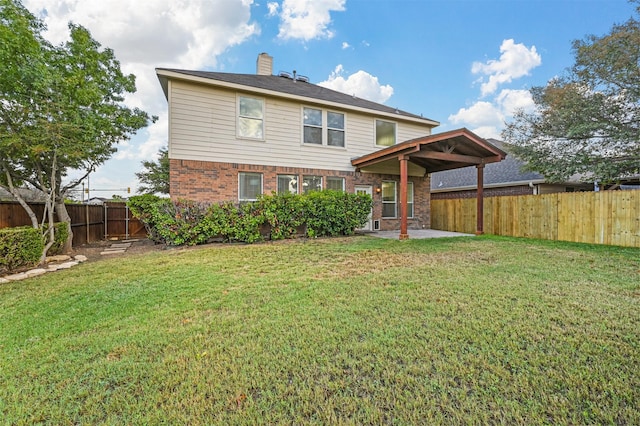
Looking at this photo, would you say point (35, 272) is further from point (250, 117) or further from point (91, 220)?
point (250, 117)

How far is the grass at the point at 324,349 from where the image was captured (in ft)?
5.56

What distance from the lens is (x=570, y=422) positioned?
1.57 metres

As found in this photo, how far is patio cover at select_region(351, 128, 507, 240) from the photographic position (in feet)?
28.7

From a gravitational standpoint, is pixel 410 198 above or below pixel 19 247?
above

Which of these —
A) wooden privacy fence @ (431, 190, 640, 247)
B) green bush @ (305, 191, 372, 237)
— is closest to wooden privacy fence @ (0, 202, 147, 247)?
green bush @ (305, 191, 372, 237)

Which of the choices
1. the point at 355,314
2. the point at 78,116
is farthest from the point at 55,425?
the point at 78,116

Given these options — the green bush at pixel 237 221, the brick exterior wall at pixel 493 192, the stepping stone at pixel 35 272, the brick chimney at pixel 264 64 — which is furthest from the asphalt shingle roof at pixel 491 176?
the stepping stone at pixel 35 272

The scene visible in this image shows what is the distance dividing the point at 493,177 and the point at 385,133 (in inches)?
282

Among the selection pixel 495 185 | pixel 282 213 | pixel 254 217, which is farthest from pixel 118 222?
pixel 495 185

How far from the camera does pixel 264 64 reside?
12.9m

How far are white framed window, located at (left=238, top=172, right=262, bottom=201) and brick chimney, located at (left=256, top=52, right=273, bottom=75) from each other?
5.81 meters

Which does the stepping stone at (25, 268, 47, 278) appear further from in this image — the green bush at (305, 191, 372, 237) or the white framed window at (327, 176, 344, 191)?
the white framed window at (327, 176, 344, 191)

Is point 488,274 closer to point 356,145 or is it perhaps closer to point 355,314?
point 355,314

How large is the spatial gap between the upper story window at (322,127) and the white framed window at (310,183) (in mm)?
1345
